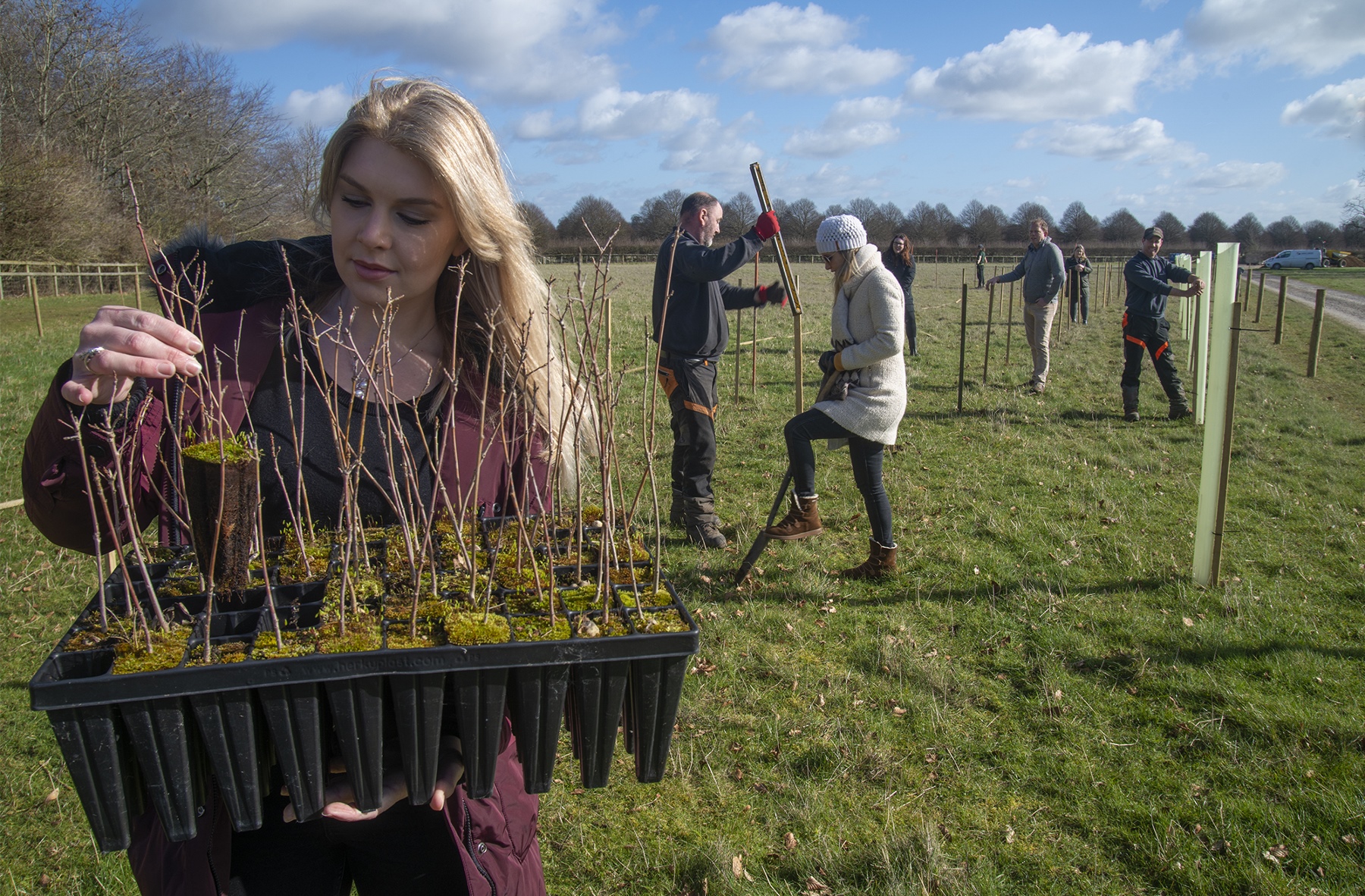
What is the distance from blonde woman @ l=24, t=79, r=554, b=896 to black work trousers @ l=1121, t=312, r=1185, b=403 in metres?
9.24

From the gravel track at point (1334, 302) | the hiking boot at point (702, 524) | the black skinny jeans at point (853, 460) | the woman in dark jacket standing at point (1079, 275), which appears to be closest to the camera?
the black skinny jeans at point (853, 460)

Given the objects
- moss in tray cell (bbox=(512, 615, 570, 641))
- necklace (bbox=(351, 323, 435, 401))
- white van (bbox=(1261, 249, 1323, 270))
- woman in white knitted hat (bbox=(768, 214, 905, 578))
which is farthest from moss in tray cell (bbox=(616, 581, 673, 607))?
white van (bbox=(1261, 249, 1323, 270))

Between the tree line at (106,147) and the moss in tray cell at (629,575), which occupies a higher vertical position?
the tree line at (106,147)

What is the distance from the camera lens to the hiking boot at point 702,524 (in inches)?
242

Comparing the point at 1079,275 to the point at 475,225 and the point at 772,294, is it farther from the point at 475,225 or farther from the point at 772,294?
the point at 475,225

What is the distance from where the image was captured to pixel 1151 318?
31.2ft

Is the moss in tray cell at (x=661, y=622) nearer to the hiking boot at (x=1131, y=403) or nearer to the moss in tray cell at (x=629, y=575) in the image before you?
the moss in tray cell at (x=629, y=575)

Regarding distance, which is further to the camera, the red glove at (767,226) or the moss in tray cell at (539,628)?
the red glove at (767,226)

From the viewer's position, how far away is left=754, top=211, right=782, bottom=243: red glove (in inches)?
233

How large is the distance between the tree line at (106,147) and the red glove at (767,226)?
944 inches

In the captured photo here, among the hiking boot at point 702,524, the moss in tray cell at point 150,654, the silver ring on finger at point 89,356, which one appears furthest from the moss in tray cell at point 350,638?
the hiking boot at point 702,524

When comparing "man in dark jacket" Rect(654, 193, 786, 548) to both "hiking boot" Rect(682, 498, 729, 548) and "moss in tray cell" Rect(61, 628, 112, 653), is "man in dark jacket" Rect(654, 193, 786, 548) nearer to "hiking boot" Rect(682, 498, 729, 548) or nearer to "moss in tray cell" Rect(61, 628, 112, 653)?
"hiking boot" Rect(682, 498, 729, 548)

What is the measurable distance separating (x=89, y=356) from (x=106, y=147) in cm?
4292

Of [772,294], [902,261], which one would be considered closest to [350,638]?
[772,294]
